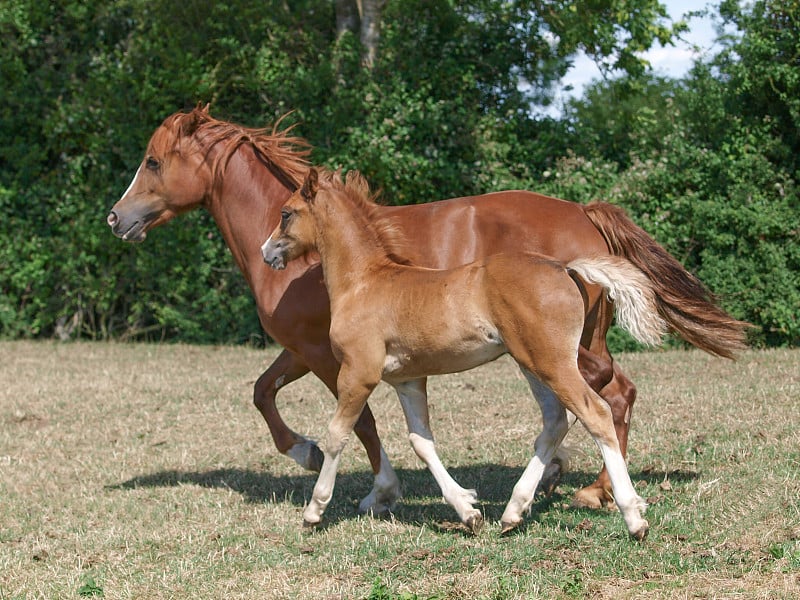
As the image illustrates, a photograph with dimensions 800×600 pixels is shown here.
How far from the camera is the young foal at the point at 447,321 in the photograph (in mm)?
4734

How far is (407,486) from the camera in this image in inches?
254

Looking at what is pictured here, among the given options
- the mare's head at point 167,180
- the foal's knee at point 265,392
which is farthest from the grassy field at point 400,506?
the mare's head at point 167,180

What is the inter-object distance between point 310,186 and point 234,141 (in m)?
1.23

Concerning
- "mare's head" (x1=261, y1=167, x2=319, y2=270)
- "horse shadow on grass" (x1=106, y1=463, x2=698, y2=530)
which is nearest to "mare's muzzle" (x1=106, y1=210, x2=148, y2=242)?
"mare's head" (x1=261, y1=167, x2=319, y2=270)

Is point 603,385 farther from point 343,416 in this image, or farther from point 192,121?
point 192,121

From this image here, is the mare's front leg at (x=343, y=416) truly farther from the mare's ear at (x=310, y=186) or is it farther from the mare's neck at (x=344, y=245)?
the mare's ear at (x=310, y=186)

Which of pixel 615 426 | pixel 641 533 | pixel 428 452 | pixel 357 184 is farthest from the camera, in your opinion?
pixel 615 426

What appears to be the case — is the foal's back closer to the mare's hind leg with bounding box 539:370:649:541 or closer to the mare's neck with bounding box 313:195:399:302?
the mare's neck with bounding box 313:195:399:302

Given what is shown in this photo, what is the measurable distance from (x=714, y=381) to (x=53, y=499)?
20.6ft

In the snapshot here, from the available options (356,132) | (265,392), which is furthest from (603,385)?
(356,132)

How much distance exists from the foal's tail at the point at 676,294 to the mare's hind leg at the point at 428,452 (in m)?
1.47

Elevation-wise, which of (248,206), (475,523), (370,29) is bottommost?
(475,523)

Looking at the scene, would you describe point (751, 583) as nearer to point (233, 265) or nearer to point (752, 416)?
point (752, 416)

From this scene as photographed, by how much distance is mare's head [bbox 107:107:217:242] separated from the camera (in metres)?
6.48
